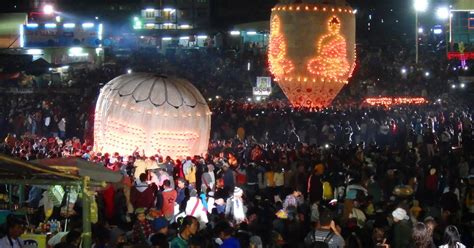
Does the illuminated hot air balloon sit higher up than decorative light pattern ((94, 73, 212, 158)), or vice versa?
the illuminated hot air balloon

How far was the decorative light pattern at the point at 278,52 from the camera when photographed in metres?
36.9

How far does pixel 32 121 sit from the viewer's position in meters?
30.1

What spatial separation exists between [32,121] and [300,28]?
1124 centimetres

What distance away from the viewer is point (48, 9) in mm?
69688

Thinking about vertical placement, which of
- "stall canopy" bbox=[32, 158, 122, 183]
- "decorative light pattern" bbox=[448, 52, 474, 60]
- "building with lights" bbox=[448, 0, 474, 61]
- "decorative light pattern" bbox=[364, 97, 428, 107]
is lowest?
"stall canopy" bbox=[32, 158, 122, 183]

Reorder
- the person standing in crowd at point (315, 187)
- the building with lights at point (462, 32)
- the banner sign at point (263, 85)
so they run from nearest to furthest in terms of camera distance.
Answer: the person standing in crowd at point (315, 187) < the banner sign at point (263, 85) < the building with lights at point (462, 32)

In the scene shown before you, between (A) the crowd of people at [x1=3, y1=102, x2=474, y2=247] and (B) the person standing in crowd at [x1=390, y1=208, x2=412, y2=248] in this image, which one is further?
(B) the person standing in crowd at [x1=390, y1=208, x2=412, y2=248]

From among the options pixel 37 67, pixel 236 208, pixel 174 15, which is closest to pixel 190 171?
pixel 236 208

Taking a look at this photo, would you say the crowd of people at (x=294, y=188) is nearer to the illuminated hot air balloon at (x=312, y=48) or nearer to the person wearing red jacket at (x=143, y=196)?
the person wearing red jacket at (x=143, y=196)

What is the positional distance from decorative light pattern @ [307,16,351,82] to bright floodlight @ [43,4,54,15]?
33.9m

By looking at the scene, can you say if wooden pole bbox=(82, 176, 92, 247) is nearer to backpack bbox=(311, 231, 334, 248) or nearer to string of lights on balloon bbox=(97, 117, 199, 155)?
backpack bbox=(311, 231, 334, 248)

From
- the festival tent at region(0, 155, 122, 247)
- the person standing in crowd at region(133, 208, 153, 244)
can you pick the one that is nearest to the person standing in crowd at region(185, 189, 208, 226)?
the person standing in crowd at region(133, 208, 153, 244)

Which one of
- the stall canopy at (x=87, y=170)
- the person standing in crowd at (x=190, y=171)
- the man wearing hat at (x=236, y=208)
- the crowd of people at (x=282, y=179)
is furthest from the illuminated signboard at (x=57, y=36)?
the stall canopy at (x=87, y=170)

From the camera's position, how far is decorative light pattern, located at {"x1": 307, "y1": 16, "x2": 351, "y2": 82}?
35.9 m
